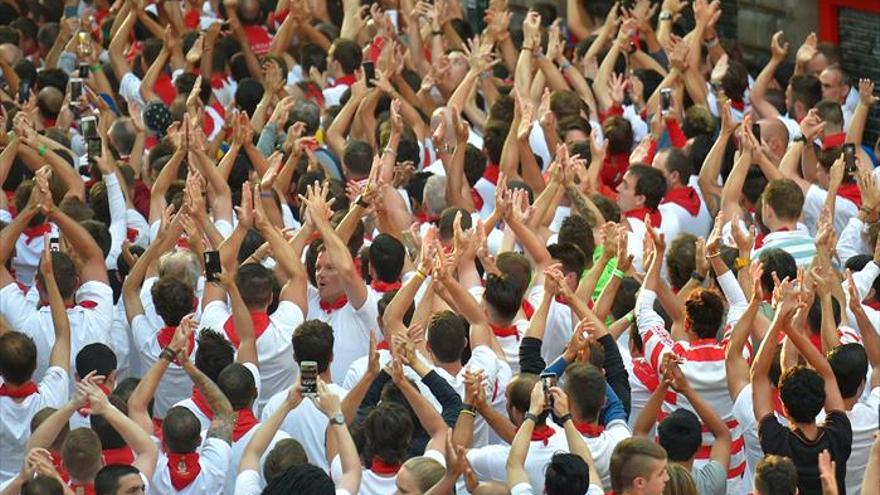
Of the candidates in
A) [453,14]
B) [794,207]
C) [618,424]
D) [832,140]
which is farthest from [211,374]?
[453,14]

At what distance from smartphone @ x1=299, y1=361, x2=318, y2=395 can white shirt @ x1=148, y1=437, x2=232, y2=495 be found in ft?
1.81

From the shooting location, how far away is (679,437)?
7836 mm

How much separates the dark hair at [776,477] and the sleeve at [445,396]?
1490 mm

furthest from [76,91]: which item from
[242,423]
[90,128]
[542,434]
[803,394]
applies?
[803,394]

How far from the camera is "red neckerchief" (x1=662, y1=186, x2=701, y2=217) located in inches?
454

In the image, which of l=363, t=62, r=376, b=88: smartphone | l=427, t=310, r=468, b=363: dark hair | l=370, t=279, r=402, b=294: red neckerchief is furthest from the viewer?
l=363, t=62, r=376, b=88: smartphone

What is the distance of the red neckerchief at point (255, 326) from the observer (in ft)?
30.2

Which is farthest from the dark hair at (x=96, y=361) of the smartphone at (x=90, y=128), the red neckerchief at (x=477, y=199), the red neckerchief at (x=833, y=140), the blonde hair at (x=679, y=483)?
the red neckerchief at (x=833, y=140)

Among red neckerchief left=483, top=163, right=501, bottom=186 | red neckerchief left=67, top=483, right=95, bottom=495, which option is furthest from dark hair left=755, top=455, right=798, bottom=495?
red neckerchief left=483, top=163, right=501, bottom=186

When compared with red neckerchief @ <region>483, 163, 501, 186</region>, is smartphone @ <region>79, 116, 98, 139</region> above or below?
above

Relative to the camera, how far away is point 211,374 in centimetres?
873

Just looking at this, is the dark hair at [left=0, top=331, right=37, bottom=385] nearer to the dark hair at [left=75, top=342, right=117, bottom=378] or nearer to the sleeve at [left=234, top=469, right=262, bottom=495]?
the dark hair at [left=75, top=342, right=117, bottom=378]

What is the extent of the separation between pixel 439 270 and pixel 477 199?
325cm

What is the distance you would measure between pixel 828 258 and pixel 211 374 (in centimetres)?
297
